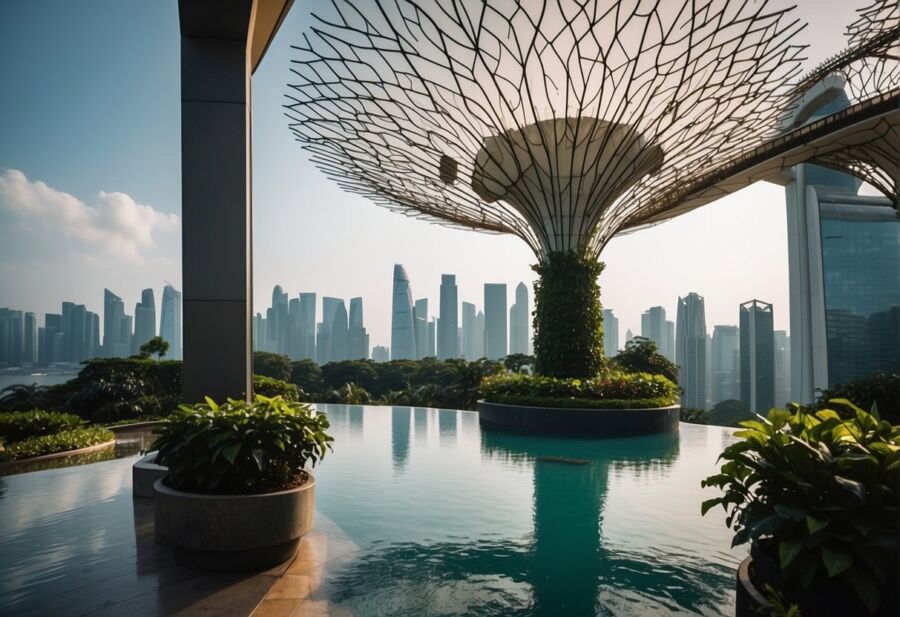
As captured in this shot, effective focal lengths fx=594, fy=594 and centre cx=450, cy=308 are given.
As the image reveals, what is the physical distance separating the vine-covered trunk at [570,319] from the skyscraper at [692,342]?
3165 centimetres

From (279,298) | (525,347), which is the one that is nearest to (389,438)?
(279,298)

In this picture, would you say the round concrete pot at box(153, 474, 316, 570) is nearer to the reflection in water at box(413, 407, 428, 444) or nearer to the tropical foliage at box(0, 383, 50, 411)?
the reflection in water at box(413, 407, 428, 444)

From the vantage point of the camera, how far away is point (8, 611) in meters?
3.60

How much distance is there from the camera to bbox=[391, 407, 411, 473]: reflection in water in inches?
395

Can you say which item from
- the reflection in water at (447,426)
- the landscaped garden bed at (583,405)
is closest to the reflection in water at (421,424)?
the reflection in water at (447,426)

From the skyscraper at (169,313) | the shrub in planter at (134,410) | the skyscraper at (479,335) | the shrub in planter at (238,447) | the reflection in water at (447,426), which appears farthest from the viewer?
the skyscraper at (479,335)

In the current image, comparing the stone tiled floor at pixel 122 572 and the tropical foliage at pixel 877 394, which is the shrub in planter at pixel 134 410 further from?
the tropical foliage at pixel 877 394

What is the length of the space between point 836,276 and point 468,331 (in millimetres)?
64814

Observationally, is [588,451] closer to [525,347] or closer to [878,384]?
[878,384]

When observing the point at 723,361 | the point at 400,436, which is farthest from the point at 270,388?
the point at 723,361

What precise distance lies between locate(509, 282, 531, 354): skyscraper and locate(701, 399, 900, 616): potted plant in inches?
3108

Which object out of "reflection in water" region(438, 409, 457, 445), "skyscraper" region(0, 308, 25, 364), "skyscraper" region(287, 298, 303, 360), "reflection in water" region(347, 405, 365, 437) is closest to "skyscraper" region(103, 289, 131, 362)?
"reflection in water" region(347, 405, 365, 437)

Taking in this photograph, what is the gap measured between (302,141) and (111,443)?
821 centimetres

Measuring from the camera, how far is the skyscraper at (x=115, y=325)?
26753 millimetres
